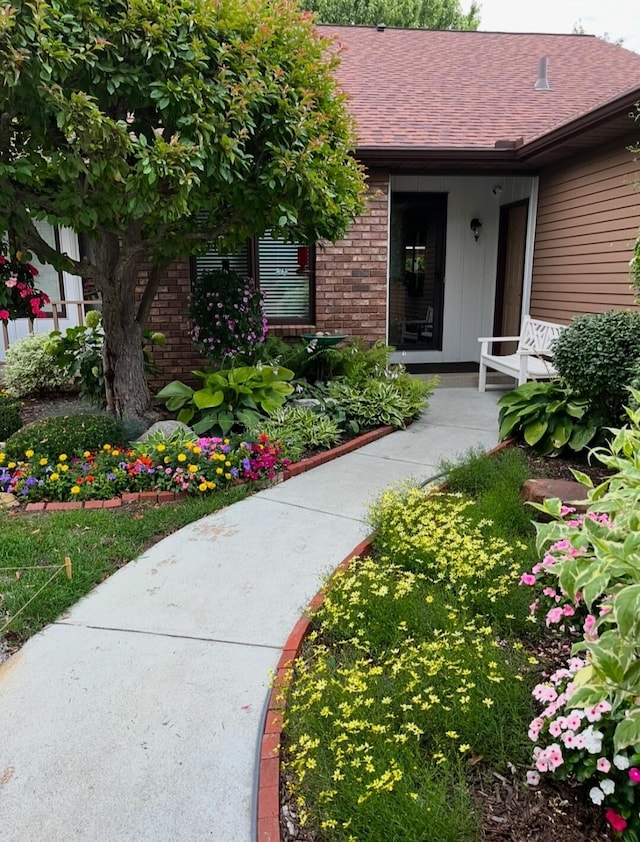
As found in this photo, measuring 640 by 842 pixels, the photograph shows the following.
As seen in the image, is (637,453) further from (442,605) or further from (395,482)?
(395,482)

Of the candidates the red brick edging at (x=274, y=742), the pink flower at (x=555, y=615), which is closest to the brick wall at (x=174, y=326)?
the red brick edging at (x=274, y=742)

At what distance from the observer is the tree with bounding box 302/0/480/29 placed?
20.2 meters

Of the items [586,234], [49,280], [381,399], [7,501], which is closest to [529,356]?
[586,234]

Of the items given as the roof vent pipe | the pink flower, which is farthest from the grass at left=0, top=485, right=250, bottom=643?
the roof vent pipe

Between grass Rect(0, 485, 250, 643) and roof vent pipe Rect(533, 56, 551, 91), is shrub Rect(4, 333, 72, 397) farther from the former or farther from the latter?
roof vent pipe Rect(533, 56, 551, 91)

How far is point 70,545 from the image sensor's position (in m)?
3.53

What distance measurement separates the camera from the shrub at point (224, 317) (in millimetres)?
6617

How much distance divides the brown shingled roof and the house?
1.4 inches

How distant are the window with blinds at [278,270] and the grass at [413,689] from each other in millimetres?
5043

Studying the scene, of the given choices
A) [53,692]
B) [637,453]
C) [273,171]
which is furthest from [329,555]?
[273,171]

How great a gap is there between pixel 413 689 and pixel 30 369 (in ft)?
21.8

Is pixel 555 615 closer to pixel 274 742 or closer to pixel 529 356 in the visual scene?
pixel 274 742

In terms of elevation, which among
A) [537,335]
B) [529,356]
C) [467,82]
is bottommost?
[529,356]

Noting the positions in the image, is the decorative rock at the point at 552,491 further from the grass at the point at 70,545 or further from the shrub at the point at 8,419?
the shrub at the point at 8,419
